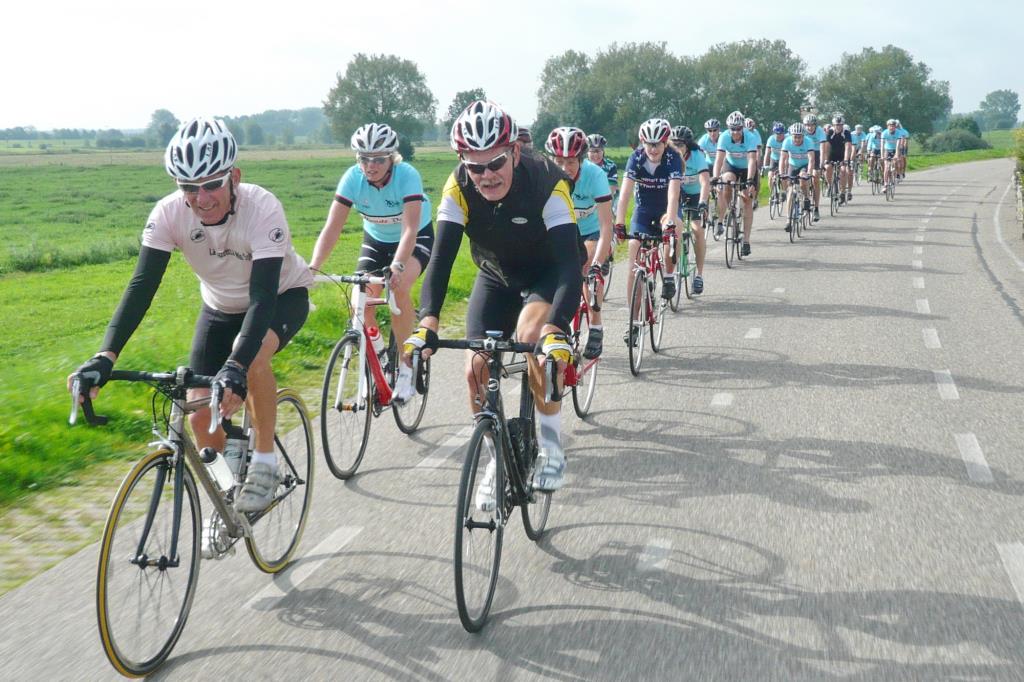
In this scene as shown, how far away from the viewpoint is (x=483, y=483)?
13.1 feet

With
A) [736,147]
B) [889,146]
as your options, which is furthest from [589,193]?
[889,146]

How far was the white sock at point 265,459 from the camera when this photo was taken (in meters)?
4.39

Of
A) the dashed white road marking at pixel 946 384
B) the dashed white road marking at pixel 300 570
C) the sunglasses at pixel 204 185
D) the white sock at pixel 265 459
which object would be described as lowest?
the dashed white road marking at pixel 946 384

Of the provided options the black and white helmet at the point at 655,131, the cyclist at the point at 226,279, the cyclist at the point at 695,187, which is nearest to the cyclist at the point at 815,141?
the cyclist at the point at 695,187

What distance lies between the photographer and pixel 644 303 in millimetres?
8828

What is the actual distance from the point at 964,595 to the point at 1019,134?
19.3 m

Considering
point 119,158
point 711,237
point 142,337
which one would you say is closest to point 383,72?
point 119,158

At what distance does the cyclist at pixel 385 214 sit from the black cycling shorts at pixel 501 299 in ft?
4.21

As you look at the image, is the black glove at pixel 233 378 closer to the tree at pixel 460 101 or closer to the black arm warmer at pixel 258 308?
the black arm warmer at pixel 258 308

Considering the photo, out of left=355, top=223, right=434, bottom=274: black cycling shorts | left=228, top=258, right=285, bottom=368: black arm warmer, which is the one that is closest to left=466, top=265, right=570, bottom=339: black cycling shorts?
left=228, top=258, right=285, bottom=368: black arm warmer

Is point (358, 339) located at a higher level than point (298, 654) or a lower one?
higher

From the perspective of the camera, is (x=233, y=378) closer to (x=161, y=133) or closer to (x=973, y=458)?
(x=973, y=458)

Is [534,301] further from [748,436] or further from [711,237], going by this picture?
[711,237]

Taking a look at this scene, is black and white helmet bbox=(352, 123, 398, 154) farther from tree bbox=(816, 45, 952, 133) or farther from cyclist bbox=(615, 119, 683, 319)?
tree bbox=(816, 45, 952, 133)
